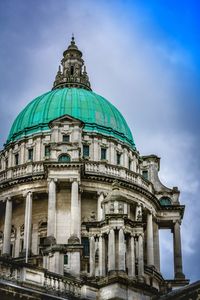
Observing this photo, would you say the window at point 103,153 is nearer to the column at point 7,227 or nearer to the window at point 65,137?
the window at point 65,137

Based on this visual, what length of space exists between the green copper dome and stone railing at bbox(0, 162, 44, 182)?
421 centimetres

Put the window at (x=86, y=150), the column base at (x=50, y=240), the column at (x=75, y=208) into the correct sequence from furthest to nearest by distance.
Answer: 1. the window at (x=86, y=150)
2. the column at (x=75, y=208)
3. the column base at (x=50, y=240)

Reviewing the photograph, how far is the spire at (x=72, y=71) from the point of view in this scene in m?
65.4

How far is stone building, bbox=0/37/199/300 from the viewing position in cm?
5244

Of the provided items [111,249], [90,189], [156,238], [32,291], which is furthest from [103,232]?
[156,238]

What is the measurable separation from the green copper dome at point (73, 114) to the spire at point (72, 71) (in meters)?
1.70

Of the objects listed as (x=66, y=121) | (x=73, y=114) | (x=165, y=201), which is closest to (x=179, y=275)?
(x=165, y=201)

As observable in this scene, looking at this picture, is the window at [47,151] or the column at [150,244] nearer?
the column at [150,244]

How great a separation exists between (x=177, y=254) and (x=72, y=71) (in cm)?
1958

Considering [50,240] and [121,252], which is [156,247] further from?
[121,252]

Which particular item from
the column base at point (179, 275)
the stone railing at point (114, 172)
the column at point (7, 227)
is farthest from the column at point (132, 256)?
the column base at point (179, 275)

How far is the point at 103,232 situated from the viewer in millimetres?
36688

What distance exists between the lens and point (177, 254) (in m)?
58.2

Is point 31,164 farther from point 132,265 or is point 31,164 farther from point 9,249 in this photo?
point 132,265
